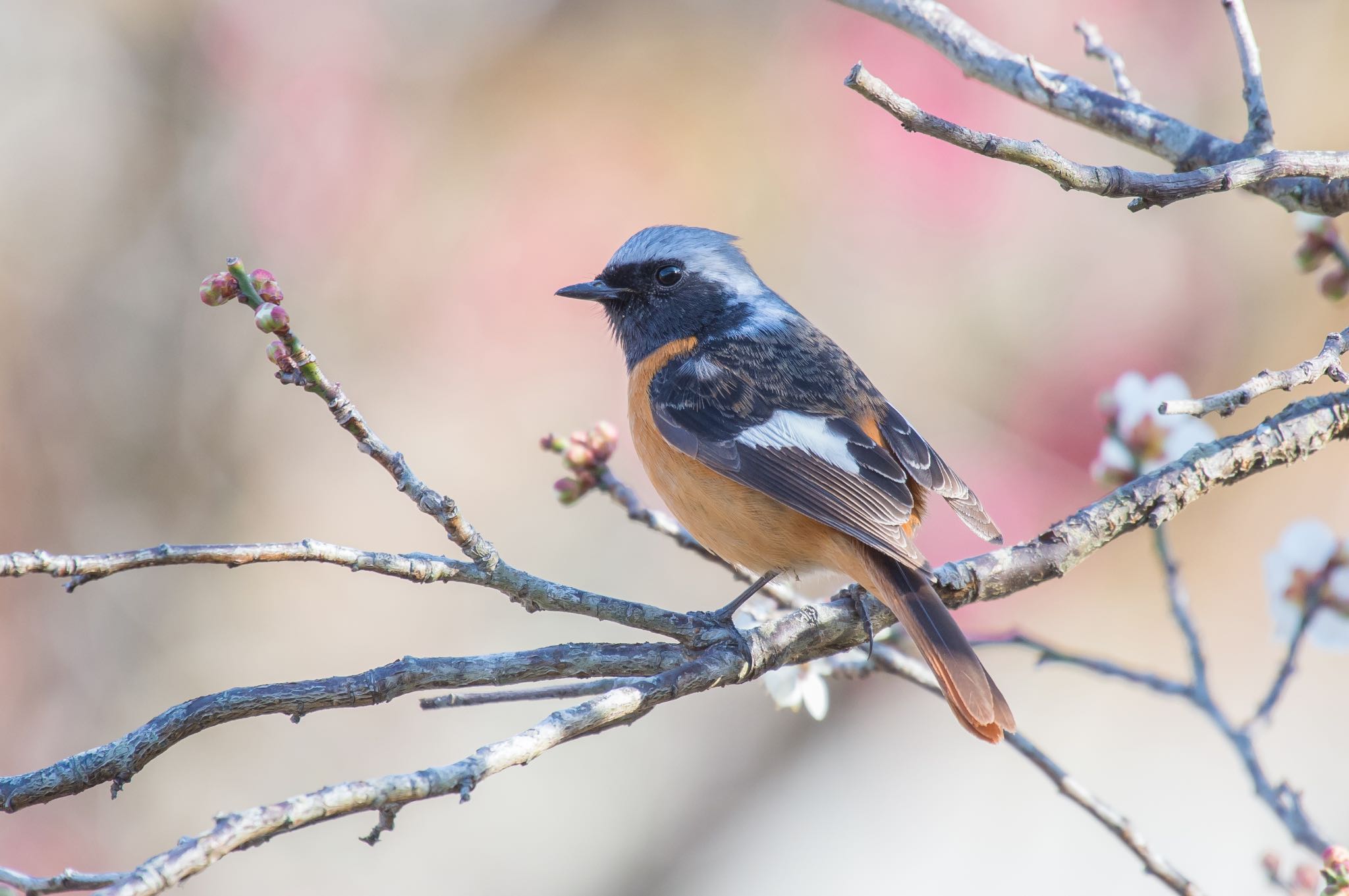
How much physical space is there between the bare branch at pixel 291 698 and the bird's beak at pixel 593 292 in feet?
6.03

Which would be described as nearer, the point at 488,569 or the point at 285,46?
the point at 488,569

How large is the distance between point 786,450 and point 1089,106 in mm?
1160

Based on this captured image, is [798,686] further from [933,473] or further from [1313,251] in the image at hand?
Answer: [1313,251]

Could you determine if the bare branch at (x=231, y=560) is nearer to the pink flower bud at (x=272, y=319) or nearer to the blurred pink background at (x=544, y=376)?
the pink flower bud at (x=272, y=319)

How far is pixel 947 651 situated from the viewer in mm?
2379

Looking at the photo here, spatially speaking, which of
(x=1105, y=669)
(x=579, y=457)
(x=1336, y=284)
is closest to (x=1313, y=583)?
(x=1105, y=669)

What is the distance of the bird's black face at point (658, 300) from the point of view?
142 inches

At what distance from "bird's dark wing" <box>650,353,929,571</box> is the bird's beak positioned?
420mm

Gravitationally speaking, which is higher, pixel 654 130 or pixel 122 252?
pixel 122 252

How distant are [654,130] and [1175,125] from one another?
4.28 metres

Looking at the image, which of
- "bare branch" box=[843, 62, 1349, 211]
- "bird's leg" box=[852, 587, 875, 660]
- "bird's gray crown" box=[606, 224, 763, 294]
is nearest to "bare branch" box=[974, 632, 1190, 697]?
"bird's leg" box=[852, 587, 875, 660]

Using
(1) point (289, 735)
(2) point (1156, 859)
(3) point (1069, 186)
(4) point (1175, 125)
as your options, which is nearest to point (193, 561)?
(3) point (1069, 186)

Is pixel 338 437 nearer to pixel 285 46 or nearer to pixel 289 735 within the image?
pixel 289 735

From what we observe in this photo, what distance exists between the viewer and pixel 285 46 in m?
5.96
